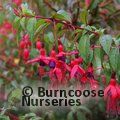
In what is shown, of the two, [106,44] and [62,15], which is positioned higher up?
[62,15]

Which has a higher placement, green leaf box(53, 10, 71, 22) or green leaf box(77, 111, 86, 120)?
green leaf box(53, 10, 71, 22)

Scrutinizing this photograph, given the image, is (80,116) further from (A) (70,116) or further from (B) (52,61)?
(B) (52,61)

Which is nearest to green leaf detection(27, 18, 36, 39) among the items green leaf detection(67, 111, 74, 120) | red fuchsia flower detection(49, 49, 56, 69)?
red fuchsia flower detection(49, 49, 56, 69)

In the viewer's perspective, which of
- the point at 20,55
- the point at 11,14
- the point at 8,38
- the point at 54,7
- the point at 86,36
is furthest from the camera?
the point at 8,38

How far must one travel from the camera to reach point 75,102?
1968mm

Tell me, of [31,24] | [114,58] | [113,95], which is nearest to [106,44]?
[114,58]

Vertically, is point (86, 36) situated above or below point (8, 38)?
below

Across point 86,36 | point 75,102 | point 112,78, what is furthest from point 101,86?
point 86,36

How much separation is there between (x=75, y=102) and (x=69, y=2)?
581mm

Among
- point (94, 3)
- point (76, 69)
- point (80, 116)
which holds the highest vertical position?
point (94, 3)

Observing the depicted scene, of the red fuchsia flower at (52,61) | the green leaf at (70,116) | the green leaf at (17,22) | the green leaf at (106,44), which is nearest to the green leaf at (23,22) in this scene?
the green leaf at (17,22)

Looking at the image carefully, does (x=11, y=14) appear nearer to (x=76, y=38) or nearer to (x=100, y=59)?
(x=76, y=38)

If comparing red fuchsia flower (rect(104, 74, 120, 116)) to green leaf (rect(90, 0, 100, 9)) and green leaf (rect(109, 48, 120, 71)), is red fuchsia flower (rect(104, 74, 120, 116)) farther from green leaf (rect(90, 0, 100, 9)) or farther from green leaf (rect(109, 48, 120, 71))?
green leaf (rect(90, 0, 100, 9))

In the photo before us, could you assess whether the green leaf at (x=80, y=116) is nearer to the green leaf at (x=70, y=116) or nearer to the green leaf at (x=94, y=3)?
the green leaf at (x=70, y=116)
